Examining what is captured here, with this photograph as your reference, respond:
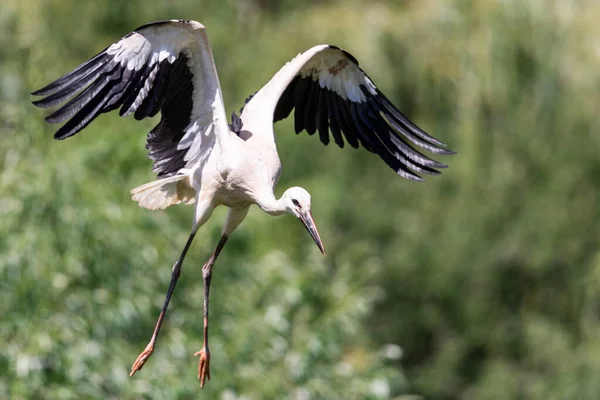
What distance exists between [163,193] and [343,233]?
47.5 feet

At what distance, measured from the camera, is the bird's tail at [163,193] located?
23.9 ft

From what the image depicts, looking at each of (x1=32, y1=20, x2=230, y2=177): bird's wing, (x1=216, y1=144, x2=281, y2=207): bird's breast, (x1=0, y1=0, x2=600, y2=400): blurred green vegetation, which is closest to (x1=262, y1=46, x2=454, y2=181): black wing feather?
(x1=32, y1=20, x2=230, y2=177): bird's wing

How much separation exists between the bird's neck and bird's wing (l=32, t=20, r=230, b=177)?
1.65 feet

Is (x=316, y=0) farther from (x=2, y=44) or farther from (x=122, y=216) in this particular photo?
(x=122, y=216)

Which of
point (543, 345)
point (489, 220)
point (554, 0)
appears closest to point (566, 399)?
point (543, 345)

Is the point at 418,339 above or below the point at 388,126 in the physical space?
above

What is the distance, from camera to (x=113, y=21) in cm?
2112

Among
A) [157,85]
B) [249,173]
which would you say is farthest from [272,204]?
[157,85]

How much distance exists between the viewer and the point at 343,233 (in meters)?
21.7

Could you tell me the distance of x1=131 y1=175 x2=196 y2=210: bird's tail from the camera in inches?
287

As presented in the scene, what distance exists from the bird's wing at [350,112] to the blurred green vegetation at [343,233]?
314 cm

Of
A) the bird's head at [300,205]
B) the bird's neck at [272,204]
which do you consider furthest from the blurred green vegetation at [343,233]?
the bird's head at [300,205]

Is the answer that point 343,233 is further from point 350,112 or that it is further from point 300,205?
point 300,205

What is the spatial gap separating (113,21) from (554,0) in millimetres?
7467
